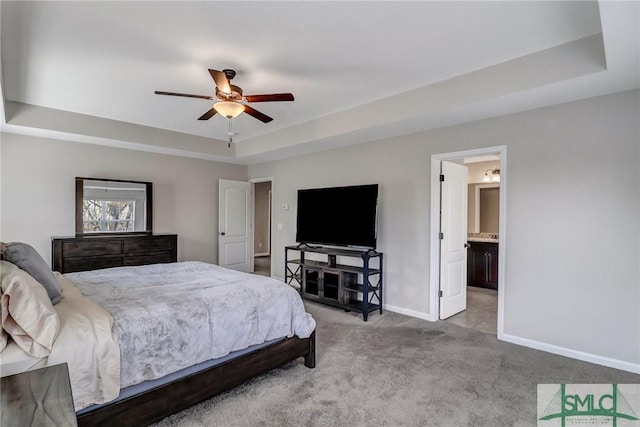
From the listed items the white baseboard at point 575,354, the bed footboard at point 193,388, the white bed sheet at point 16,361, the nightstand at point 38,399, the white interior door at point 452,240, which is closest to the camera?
the nightstand at point 38,399

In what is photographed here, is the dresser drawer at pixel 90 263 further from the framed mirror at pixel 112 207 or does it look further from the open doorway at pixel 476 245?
the open doorway at pixel 476 245

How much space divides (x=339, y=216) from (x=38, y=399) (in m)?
3.76

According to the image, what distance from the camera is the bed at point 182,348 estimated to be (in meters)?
1.87

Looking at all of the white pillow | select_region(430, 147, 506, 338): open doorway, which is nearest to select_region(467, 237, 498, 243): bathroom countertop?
select_region(430, 147, 506, 338): open doorway

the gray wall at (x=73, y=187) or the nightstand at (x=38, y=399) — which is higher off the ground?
the gray wall at (x=73, y=187)

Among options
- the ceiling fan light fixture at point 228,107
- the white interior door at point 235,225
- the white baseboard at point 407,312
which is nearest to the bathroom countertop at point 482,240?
the white baseboard at point 407,312

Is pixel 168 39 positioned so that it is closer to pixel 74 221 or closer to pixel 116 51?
pixel 116 51

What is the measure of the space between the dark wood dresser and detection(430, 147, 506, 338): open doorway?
12.8 ft

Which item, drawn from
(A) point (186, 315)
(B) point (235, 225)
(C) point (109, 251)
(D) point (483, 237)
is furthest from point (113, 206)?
(D) point (483, 237)

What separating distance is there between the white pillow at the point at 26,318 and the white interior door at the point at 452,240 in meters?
3.73

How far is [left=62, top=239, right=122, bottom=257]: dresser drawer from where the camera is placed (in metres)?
4.41

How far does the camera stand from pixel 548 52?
106 inches

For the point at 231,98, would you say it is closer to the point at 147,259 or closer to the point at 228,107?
the point at 228,107

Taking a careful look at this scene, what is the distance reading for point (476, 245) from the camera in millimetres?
5680
